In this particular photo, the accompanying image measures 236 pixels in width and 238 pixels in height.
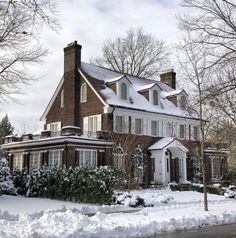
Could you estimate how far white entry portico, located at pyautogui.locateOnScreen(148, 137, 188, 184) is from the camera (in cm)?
3828

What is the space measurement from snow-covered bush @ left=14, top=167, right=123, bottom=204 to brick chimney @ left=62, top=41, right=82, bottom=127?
43.5 ft

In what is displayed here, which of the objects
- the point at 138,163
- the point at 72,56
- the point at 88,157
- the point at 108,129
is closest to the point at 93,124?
the point at 108,129

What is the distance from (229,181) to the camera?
42.0 m

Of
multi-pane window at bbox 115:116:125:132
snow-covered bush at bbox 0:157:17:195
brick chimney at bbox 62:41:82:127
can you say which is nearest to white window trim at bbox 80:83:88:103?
brick chimney at bbox 62:41:82:127

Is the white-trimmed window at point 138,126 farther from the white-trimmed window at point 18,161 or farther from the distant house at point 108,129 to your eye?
the white-trimmed window at point 18,161

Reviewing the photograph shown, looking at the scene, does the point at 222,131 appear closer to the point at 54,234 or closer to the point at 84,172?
the point at 84,172

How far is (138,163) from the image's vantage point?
123 ft

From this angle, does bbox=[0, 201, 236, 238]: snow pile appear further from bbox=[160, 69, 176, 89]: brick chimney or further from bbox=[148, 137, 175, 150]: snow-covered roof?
bbox=[160, 69, 176, 89]: brick chimney

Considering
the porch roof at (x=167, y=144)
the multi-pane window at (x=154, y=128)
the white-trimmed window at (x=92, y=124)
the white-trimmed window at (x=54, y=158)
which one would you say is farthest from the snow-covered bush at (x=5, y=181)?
the multi-pane window at (x=154, y=128)

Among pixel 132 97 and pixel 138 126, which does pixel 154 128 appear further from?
pixel 132 97

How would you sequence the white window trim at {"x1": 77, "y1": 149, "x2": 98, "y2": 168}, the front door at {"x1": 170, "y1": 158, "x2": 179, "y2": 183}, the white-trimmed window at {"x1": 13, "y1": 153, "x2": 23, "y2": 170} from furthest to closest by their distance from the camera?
the front door at {"x1": 170, "y1": 158, "x2": 179, "y2": 183} → the white-trimmed window at {"x1": 13, "y1": 153, "x2": 23, "y2": 170} → the white window trim at {"x1": 77, "y1": 149, "x2": 98, "y2": 168}

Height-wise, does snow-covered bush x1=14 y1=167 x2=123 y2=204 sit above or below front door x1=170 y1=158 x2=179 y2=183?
below

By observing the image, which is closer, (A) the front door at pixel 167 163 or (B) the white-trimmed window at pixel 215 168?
(A) the front door at pixel 167 163

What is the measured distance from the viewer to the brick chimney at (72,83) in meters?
39.4
